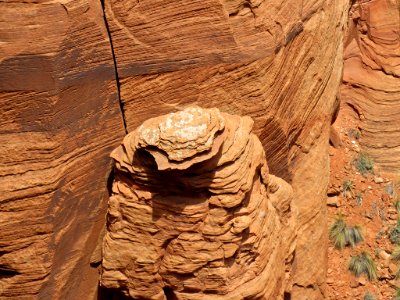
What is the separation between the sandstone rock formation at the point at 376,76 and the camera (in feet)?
38.3

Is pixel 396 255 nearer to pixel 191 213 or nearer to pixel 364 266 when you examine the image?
pixel 364 266

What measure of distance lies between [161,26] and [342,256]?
4888 millimetres

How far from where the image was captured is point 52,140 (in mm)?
7234

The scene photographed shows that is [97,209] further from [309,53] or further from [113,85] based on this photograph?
[309,53]

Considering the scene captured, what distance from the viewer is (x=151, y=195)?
287 inches

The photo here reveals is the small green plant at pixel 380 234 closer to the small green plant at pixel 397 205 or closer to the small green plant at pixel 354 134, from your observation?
the small green plant at pixel 397 205

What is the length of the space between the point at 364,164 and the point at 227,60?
14.4ft

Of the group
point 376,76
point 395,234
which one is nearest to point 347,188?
point 395,234

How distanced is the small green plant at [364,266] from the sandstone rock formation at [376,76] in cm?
172

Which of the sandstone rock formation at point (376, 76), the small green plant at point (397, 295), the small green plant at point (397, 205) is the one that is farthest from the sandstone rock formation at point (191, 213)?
the sandstone rock formation at point (376, 76)

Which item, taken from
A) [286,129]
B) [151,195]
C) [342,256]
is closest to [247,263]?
[151,195]

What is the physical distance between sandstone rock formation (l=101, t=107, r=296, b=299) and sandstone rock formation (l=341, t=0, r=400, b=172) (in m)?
4.42

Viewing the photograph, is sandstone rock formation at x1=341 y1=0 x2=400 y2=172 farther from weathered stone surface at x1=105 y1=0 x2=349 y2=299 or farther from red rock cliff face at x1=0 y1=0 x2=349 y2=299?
red rock cliff face at x1=0 y1=0 x2=349 y2=299

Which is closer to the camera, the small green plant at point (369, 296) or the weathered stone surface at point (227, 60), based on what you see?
the weathered stone surface at point (227, 60)
